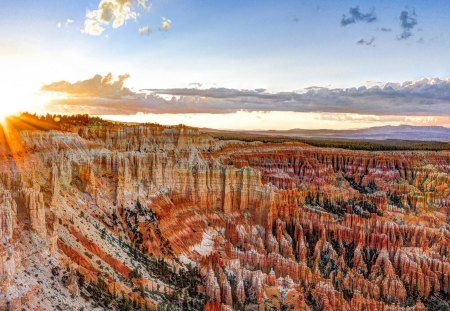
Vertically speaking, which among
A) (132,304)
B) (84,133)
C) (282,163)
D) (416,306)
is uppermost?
(84,133)

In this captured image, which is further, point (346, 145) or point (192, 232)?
point (346, 145)

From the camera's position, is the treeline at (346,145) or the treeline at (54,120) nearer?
the treeline at (54,120)

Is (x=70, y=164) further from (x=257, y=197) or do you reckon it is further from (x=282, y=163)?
(x=282, y=163)

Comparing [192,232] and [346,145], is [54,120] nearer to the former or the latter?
[192,232]

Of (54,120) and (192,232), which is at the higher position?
(54,120)

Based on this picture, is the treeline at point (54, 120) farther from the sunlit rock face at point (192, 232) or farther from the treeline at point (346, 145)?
the treeline at point (346, 145)

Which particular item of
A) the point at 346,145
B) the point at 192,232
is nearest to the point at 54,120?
the point at 192,232

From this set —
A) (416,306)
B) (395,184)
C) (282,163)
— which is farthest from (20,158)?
(395,184)

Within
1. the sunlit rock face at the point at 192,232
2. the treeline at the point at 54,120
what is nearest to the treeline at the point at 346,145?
the sunlit rock face at the point at 192,232
